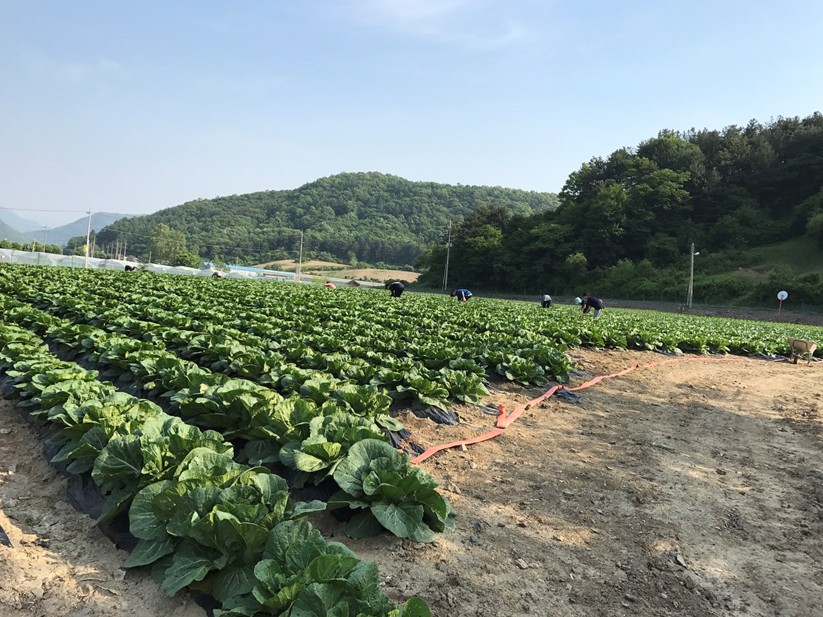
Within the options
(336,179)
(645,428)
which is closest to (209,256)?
(336,179)

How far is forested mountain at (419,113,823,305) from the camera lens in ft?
194

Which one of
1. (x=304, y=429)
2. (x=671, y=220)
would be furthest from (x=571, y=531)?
(x=671, y=220)

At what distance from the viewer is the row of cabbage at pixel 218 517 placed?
235 cm

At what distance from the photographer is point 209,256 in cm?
11962

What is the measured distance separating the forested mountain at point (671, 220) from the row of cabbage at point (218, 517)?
2165 inches

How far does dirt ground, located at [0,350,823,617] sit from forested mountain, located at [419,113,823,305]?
51.3m

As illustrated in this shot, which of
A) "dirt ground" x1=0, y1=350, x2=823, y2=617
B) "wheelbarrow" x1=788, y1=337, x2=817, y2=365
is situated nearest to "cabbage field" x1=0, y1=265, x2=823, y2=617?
"dirt ground" x1=0, y1=350, x2=823, y2=617

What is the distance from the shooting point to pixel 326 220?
416ft

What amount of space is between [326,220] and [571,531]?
12679cm

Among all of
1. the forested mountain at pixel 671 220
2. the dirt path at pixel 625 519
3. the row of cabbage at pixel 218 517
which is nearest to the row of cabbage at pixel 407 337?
the dirt path at pixel 625 519

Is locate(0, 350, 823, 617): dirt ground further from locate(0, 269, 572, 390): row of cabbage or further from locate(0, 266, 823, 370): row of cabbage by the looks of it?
locate(0, 266, 823, 370): row of cabbage

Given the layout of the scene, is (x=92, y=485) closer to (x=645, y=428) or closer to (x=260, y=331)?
(x=645, y=428)

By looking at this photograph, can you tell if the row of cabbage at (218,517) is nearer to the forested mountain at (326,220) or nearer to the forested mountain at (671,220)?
the forested mountain at (671,220)

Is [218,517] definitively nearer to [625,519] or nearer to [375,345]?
[625,519]
